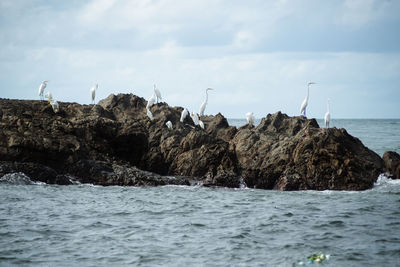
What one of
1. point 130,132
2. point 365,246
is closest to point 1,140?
point 130,132

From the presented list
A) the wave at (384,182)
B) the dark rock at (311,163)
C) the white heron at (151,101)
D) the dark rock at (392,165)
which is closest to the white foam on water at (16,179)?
the white heron at (151,101)

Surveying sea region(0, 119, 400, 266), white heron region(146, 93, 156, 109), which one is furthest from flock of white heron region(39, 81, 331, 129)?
sea region(0, 119, 400, 266)

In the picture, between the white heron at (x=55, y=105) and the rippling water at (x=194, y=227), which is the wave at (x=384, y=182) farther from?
the white heron at (x=55, y=105)

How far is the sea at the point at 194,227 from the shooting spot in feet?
30.6

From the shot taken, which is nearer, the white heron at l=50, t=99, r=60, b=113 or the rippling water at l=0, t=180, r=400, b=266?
the rippling water at l=0, t=180, r=400, b=266

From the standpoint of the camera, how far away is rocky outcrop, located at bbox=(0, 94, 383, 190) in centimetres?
1872

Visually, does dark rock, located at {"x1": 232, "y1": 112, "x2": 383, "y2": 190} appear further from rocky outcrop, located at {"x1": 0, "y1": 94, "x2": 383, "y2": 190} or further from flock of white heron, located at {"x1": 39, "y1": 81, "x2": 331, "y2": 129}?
flock of white heron, located at {"x1": 39, "y1": 81, "x2": 331, "y2": 129}

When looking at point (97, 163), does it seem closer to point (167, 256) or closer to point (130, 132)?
point (130, 132)

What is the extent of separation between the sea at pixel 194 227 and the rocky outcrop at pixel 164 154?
1280mm

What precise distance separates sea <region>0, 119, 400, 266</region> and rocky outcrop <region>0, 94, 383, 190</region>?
1.28m

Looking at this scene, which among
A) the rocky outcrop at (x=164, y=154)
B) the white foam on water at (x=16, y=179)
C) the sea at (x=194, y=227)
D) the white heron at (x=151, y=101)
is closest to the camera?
the sea at (x=194, y=227)

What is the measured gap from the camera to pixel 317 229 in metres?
11.5

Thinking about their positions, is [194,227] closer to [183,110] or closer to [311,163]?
[311,163]

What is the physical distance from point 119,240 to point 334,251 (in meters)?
4.87
